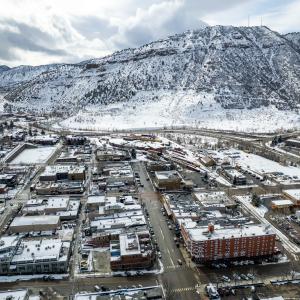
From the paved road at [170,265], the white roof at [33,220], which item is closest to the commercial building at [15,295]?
the paved road at [170,265]

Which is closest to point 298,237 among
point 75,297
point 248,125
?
point 75,297

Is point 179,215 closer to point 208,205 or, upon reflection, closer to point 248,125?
point 208,205

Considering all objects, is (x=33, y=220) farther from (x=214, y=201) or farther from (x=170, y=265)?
(x=214, y=201)

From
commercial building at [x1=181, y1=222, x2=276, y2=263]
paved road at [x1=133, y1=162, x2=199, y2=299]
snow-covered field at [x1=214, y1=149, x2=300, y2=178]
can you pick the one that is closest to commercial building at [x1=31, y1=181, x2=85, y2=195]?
paved road at [x1=133, y1=162, x2=199, y2=299]

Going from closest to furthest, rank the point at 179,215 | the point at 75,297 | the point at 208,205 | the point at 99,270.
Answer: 1. the point at 75,297
2. the point at 99,270
3. the point at 179,215
4. the point at 208,205

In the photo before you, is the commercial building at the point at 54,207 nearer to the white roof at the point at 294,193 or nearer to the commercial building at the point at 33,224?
the commercial building at the point at 33,224

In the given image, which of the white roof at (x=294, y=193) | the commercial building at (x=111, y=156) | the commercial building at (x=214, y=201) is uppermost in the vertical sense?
the commercial building at (x=111, y=156)

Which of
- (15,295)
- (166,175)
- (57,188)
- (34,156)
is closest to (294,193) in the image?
(166,175)

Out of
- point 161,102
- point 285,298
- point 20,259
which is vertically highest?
point 161,102
